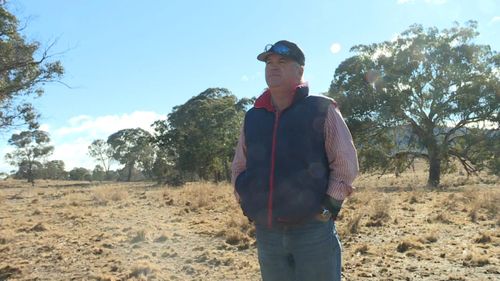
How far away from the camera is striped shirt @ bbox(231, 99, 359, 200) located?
7.82ft

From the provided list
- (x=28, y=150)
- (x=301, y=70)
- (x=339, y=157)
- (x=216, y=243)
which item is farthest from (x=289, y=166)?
(x=28, y=150)

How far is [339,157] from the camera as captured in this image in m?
2.40

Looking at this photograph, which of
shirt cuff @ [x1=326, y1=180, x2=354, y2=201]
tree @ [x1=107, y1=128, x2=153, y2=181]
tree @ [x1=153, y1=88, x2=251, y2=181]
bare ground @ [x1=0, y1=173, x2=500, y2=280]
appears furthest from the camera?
tree @ [x1=107, y1=128, x2=153, y2=181]

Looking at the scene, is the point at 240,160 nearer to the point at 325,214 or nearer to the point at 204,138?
the point at 325,214

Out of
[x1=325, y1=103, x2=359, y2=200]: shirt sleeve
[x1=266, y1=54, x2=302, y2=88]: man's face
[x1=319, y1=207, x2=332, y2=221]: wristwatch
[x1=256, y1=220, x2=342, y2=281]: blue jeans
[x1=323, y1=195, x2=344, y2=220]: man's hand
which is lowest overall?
[x1=256, y1=220, x2=342, y2=281]: blue jeans

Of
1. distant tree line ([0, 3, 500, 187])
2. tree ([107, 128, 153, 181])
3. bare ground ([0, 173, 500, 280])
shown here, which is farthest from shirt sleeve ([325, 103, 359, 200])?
tree ([107, 128, 153, 181])

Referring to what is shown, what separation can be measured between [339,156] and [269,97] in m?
0.58

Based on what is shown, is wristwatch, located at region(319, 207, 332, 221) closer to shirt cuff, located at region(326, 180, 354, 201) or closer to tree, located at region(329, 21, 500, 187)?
shirt cuff, located at region(326, 180, 354, 201)

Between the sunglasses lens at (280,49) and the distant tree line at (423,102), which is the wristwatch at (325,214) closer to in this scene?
the sunglasses lens at (280,49)

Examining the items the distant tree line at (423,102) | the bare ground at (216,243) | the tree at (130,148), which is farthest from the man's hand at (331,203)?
the tree at (130,148)

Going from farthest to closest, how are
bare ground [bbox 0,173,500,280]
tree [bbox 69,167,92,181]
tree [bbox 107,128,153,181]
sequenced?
tree [bbox 69,167,92,181], tree [bbox 107,128,153,181], bare ground [bbox 0,173,500,280]

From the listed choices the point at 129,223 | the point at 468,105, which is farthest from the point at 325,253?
the point at 468,105

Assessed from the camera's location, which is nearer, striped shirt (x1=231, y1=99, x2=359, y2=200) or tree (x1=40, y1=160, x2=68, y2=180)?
striped shirt (x1=231, y1=99, x2=359, y2=200)

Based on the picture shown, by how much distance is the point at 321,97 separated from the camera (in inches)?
100
